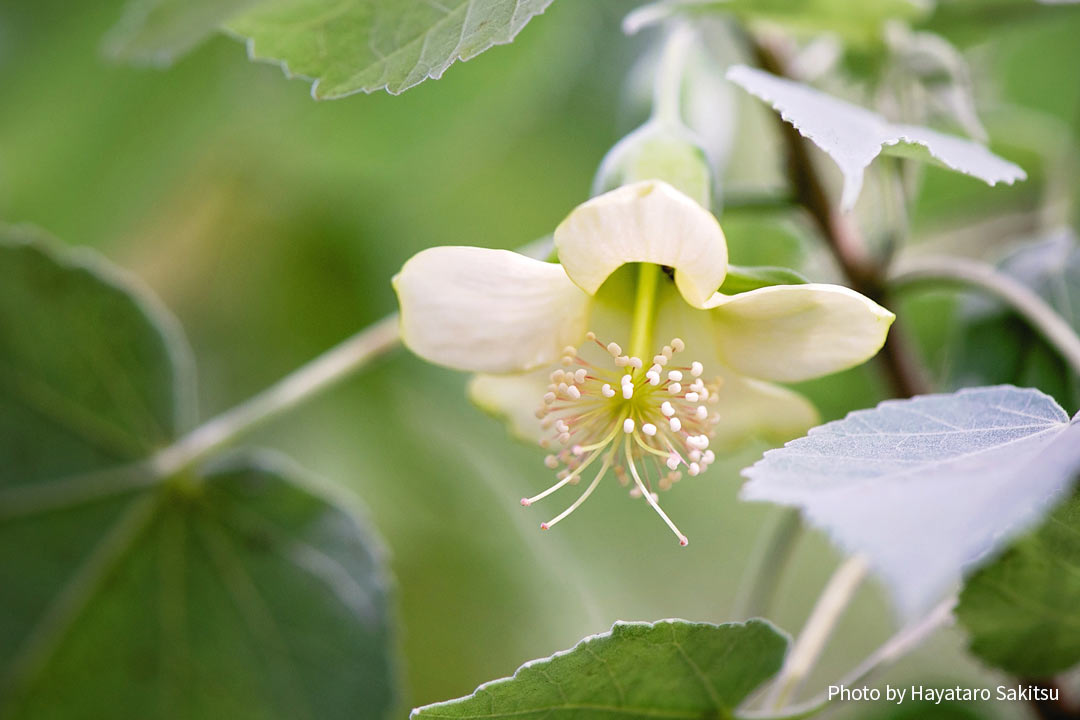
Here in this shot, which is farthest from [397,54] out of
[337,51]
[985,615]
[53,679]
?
[53,679]

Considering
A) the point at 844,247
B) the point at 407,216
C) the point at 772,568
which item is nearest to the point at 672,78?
the point at 844,247

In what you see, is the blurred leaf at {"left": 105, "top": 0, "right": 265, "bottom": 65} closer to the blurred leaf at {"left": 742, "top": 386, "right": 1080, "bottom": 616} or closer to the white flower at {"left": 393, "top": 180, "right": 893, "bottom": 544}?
the white flower at {"left": 393, "top": 180, "right": 893, "bottom": 544}

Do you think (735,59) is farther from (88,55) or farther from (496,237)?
(88,55)

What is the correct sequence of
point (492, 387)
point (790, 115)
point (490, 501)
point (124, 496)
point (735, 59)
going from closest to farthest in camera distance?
point (790, 115) → point (492, 387) → point (124, 496) → point (735, 59) → point (490, 501)

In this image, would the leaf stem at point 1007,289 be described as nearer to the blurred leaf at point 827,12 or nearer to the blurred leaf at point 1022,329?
the blurred leaf at point 1022,329

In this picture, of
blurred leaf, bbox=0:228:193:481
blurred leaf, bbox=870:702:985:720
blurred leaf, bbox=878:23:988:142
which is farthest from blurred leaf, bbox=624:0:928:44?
blurred leaf, bbox=870:702:985:720

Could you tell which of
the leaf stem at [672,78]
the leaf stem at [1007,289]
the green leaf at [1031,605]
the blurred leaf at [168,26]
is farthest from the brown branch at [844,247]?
the blurred leaf at [168,26]
